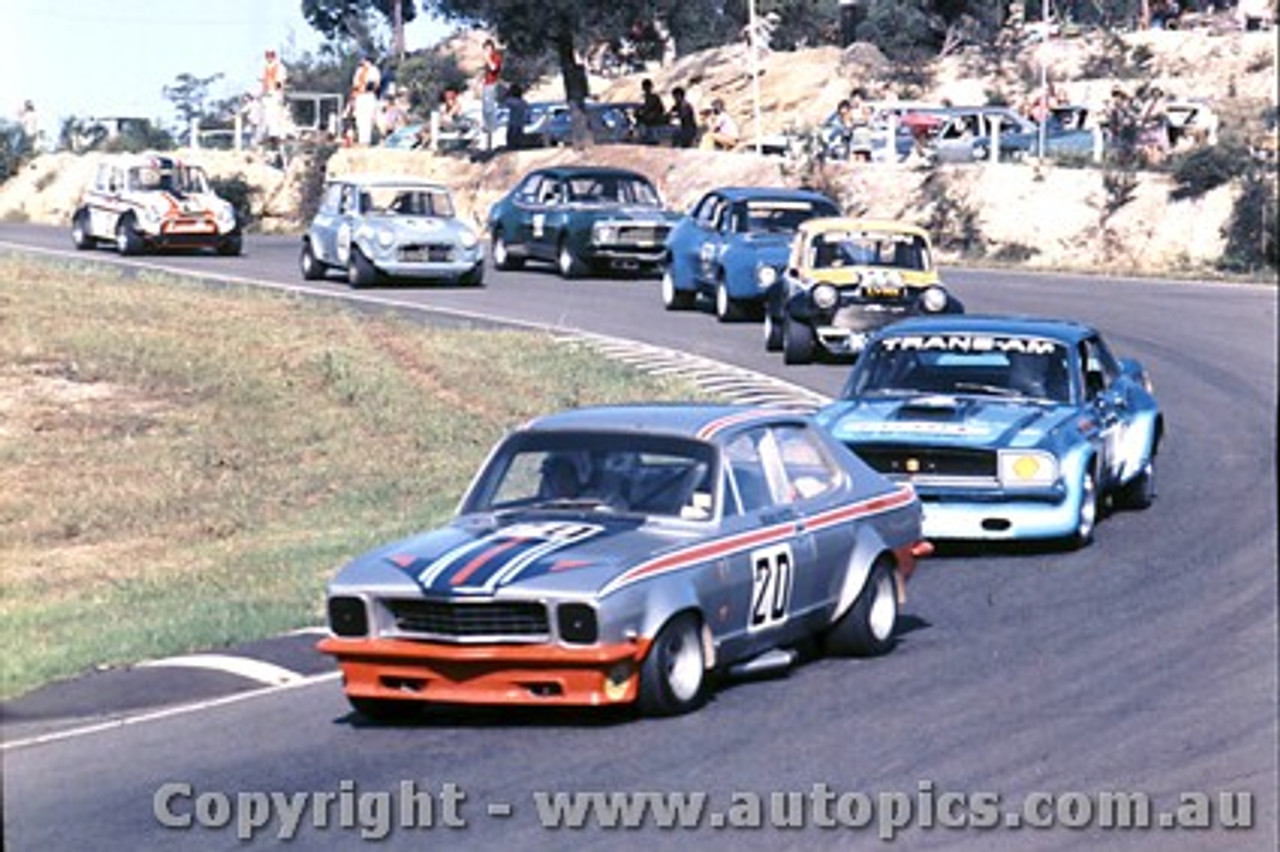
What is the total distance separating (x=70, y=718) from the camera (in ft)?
34.9

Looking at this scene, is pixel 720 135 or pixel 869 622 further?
pixel 720 135

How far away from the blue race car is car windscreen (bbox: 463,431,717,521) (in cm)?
353

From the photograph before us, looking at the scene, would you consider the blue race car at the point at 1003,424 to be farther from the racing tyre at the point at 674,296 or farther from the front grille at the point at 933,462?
the racing tyre at the point at 674,296

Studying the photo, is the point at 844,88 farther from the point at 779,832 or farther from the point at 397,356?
the point at 779,832

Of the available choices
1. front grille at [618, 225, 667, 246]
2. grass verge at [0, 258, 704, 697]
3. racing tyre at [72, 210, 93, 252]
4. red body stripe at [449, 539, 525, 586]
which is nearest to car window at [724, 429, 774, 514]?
red body stripe at [449, 539, 525, 586]

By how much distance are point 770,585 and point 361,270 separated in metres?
21.0

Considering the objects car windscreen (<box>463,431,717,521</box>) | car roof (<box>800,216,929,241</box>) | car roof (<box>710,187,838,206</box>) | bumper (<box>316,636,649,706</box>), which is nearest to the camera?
bumper (<box>316,636,649,706</box>)

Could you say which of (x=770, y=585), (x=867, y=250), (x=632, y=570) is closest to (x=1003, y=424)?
(x=770, y=585)

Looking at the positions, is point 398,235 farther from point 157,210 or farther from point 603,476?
point 603,476

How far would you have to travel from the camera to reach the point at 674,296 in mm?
28875

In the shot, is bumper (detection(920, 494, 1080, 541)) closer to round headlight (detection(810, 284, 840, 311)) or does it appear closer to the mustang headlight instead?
the mustang headlight

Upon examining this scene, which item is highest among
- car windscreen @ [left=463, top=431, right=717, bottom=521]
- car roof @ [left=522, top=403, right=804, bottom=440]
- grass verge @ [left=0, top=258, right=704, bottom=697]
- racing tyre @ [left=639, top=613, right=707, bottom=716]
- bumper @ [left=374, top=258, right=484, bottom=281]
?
car roof @ [left=522, top=403, right=804, bottom=440]

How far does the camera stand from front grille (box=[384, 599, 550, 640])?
1005cm

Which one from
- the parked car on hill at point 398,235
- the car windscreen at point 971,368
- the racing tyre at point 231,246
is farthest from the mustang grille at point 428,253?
the car windscreen at point 971,368
